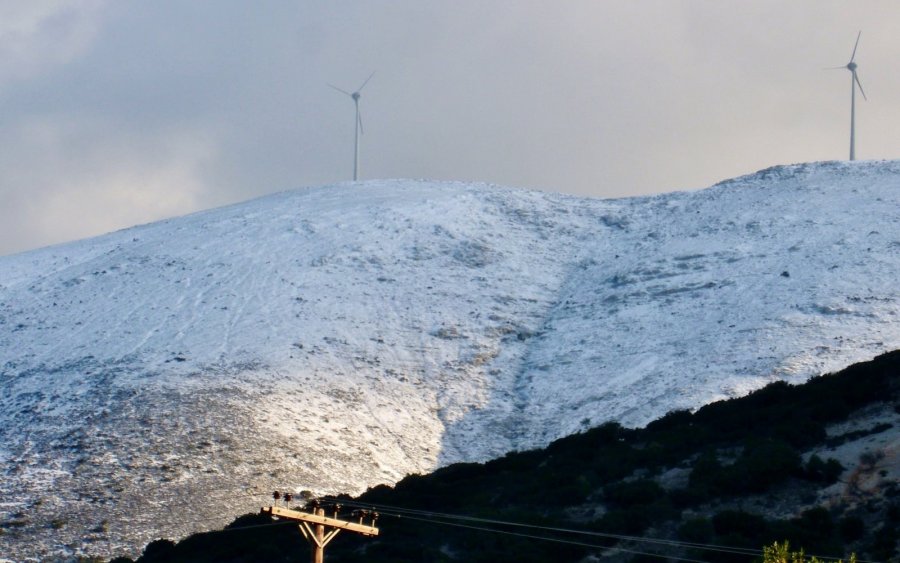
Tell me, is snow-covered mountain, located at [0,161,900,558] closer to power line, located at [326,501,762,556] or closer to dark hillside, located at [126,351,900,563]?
dark hillside, located at [126,351,900,563]

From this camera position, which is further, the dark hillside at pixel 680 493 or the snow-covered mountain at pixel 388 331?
the snow-covered mountain at pixel 388 331

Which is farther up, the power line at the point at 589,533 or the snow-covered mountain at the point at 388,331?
the snow-covered mountain at the point at 388,331

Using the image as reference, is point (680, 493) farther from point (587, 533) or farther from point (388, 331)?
point (388, 331)

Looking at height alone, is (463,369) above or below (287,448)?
above

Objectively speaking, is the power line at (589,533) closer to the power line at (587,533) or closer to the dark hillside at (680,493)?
the power line at (587,533)

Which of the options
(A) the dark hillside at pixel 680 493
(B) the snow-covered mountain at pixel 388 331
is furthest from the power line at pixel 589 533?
(B) the snow-covered mountain at pixel 388 331

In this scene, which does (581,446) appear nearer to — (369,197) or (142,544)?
(142,544)

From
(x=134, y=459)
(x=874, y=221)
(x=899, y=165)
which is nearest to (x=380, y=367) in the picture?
(x=134, y=459)

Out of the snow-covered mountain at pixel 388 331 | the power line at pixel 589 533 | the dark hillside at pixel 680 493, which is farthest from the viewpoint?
the snow-covered mountain at pixel 388 331
